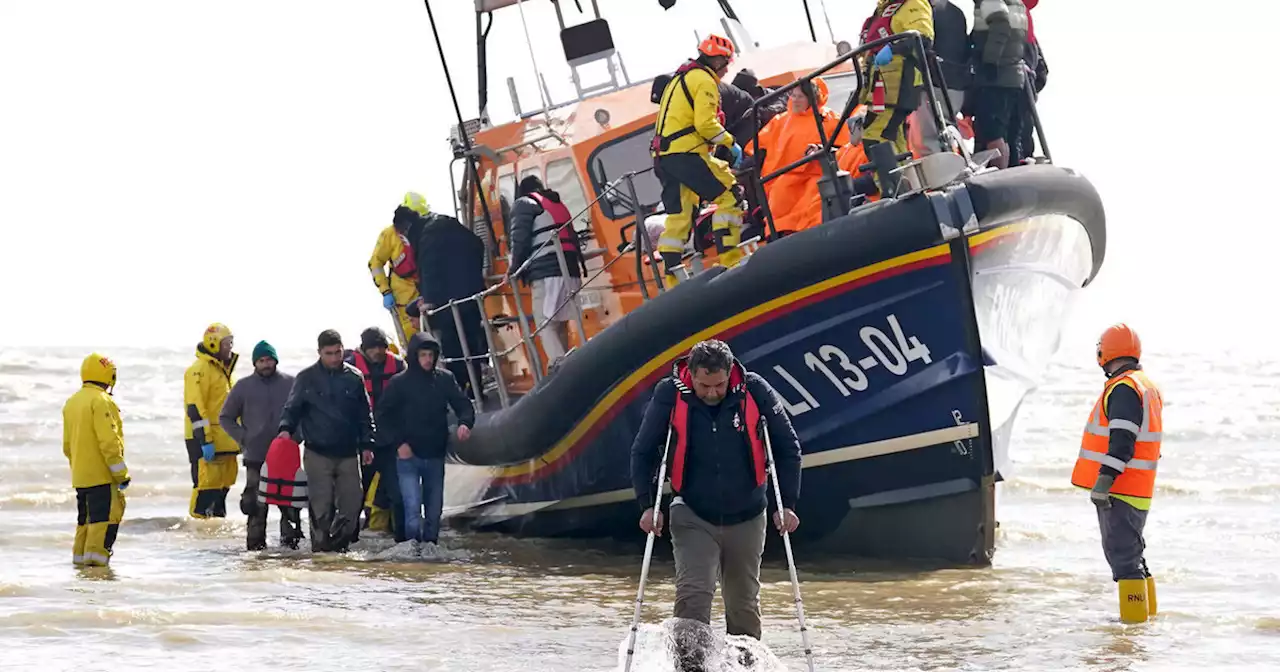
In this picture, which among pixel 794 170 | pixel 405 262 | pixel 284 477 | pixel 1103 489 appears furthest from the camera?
pixel 405 262

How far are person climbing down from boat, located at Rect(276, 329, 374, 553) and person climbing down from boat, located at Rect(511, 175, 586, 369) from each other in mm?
1132

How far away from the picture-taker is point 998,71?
878cm

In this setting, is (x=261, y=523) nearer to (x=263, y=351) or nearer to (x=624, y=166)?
(x=263, y=351)

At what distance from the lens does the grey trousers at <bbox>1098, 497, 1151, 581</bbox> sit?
6.89 metres

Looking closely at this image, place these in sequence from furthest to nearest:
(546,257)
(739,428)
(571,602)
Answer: (546,257) < (571,602) < (739,428)

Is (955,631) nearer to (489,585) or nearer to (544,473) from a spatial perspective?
(489,585)

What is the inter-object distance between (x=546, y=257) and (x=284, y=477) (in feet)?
6.69

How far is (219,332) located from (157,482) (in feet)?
17.5

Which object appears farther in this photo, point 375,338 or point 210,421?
point 210,421

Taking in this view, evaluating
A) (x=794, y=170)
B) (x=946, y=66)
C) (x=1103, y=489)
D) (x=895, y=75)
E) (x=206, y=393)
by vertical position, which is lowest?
(x=1103, y=489)

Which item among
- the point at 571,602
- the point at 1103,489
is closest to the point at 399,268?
the point at 571,602

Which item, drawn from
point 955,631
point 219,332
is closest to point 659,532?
point 955,631

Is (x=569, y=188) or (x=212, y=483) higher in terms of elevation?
(x=569, y=188)

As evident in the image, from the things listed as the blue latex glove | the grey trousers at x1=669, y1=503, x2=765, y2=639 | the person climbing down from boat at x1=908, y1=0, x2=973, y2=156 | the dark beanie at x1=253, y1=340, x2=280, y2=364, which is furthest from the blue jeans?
the grey trousers at x1=669, y1=503, x2=765, y2=639
